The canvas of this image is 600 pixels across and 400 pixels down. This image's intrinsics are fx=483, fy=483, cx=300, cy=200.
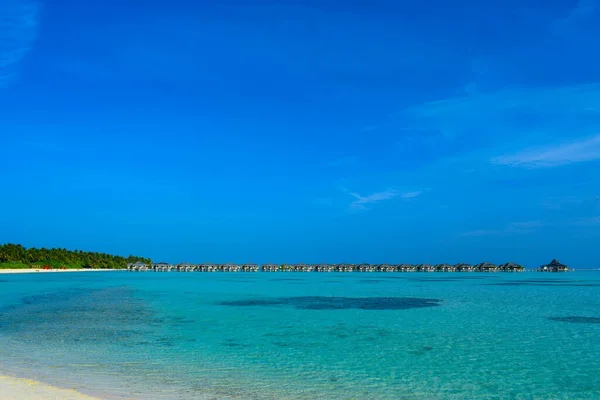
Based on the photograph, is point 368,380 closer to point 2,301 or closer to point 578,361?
point 578,361

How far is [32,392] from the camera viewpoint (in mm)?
9266

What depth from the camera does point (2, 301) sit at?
108 ft

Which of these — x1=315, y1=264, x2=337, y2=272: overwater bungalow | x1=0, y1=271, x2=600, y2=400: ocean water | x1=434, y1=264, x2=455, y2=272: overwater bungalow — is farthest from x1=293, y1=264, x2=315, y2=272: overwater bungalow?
x1=0, y1=271, x2=600, y2=400: ocean water

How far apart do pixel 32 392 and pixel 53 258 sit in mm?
116284

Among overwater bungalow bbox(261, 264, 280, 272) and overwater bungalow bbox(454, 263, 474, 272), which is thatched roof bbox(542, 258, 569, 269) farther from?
overwater bungalow bbox(261, 264, 280, 272)

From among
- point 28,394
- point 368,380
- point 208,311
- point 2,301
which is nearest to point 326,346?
point 368,380

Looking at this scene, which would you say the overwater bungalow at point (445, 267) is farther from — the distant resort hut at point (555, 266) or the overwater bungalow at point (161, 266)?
the overwater bungalow at point (161, 266)

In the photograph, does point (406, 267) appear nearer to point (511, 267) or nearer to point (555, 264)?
point (511, 267)

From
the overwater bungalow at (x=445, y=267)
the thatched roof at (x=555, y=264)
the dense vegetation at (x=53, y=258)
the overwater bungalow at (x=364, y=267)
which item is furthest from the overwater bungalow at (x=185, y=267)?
the thatched roof at (x=555, y=264)

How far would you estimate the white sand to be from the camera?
351 inches

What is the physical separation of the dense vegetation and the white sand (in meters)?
99.3

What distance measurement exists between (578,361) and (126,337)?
14.6 m

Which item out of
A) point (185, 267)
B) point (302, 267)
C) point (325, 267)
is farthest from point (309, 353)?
point (302, 267)

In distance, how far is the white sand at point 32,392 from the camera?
891 cm
